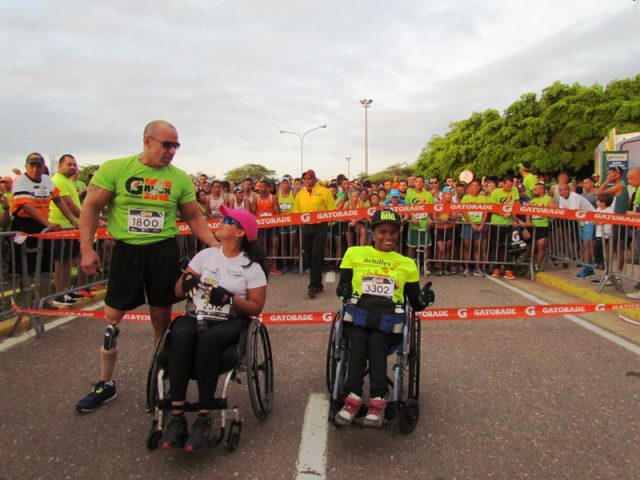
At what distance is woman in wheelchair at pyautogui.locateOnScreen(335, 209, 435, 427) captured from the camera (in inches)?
112

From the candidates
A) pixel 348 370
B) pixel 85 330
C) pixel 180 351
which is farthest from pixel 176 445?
pixel 85 330

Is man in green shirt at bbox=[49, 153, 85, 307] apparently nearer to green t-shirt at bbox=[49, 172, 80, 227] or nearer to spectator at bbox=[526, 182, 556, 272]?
green t-shirt at bbox=[49, 172, 80, 227]

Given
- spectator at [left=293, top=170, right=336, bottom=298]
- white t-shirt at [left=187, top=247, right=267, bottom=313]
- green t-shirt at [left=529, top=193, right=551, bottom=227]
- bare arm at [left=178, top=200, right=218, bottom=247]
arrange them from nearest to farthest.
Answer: white t-shirt at [left=187, top=247, right=267, bottom=313]
bare arm at [left=178, top=200, right=218, bottom=247]
spectator at [left=293, top=170, right=336, bottom=298]
green t-shirt at [left=529, top=193, right=551, bottom=227]

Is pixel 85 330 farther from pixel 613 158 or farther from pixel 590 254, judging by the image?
pixel 613 158

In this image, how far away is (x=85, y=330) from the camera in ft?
16.9

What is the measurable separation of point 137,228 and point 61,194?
3.78 metres

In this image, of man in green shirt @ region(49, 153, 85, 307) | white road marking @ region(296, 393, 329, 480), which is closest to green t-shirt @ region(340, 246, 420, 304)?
white road marking @ region(296, 393, 329, 480)

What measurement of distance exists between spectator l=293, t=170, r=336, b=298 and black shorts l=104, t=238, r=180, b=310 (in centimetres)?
381

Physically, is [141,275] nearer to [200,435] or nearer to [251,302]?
[251,302]

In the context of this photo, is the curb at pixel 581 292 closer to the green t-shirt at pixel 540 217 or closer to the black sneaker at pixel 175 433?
the green t-shirt at pixel 540 217

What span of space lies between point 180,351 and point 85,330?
10.3ft

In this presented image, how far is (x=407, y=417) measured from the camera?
9.49 feet

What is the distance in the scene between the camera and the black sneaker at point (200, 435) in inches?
97.4

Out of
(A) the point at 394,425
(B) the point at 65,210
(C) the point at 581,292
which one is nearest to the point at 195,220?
(A) the point at 394,425
